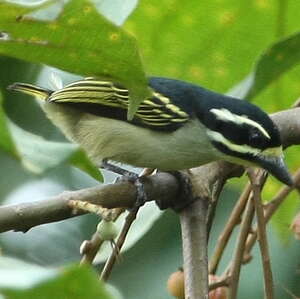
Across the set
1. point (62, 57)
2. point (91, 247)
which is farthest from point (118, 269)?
point (62, 57)

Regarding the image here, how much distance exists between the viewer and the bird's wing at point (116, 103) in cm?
211

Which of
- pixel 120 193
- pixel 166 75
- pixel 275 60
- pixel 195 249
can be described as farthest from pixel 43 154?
pixel 166 75

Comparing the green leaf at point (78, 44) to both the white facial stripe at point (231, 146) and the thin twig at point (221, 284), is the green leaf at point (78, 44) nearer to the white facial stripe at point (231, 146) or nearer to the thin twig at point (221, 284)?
the thin twig at point (221, 284)

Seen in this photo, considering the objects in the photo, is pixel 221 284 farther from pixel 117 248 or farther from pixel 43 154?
pixel 43 154

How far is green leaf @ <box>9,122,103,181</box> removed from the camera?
1.50m

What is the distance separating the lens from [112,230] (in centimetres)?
122

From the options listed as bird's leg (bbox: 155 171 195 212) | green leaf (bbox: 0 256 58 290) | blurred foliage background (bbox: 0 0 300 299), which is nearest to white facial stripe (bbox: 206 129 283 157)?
blurred foliage background (bbox: 0 0 300 299)

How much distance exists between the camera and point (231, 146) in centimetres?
196

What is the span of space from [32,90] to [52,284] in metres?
1.61

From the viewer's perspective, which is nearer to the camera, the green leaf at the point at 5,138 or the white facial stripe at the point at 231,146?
the green leaf at the point at 5,138

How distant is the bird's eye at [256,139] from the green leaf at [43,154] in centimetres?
41

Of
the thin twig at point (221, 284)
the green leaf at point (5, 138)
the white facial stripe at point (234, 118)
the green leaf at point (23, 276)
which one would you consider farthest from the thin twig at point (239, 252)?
the green leaf at point (23, 276)

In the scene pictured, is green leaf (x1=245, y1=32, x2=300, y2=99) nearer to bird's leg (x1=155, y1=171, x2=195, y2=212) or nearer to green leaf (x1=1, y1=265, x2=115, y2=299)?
bird's leg (x1=155, y1=171, x2=195, y2=212)

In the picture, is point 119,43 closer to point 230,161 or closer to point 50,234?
point 230,161
